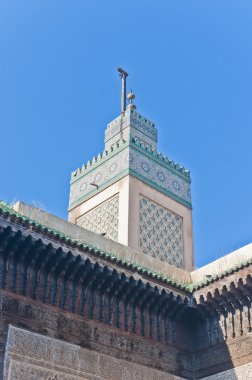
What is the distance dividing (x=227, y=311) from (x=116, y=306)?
5.31 ft

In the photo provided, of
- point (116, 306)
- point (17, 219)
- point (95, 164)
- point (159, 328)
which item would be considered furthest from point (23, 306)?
point (95, 164)

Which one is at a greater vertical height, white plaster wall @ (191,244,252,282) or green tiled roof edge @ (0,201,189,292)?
white plaster wall @ (191,244,252,282)

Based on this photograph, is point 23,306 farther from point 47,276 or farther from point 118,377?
point 118,377

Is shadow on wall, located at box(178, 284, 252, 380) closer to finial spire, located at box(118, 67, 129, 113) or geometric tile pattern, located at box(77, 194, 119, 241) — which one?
geometric tile pattern, located at box(77, 194, 119, 241)

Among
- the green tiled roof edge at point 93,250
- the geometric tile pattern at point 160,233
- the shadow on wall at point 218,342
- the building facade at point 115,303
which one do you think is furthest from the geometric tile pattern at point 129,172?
the shadow on wall at point 218,342

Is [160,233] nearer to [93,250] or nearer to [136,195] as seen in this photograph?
[136,195]

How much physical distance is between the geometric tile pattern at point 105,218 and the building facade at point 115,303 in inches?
1.1

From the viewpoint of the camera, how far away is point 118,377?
7875mm

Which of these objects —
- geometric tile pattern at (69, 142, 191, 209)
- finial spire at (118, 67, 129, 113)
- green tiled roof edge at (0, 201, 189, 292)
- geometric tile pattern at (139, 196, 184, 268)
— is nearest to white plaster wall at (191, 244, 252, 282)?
green tiled roof edge at (0, 201, 189, 292)

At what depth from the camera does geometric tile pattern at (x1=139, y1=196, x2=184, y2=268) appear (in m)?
11.0

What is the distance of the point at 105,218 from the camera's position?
37.0ft

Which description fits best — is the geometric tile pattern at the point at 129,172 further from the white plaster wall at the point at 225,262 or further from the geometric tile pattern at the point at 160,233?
the white plaster wall at the point at 225,262

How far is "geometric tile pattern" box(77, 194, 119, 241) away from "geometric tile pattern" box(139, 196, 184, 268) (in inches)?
18.1

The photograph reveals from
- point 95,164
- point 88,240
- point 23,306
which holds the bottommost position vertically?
point 23,306
